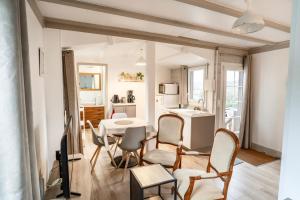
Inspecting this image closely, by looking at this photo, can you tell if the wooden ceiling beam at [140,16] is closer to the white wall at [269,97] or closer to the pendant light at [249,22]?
the pendant light at [249,22]

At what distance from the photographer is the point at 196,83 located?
5.89 meters

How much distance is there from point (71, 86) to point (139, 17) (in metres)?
1.54

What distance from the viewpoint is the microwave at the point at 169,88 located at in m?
6.42

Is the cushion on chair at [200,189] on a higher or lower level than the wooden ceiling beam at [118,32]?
lower

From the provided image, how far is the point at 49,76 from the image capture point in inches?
98.0

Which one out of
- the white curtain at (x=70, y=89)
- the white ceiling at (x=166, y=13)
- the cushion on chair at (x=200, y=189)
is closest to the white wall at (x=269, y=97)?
the white ceiling at (x=166, y=13)

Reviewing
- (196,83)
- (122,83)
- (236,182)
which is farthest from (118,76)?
(236,182)

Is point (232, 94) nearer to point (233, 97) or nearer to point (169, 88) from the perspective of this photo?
point (233, 97)

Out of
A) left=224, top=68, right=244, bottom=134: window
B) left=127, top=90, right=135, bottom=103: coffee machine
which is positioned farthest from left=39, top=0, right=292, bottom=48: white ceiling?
left=127, top=90, right=135, bottom=103: coffee machine

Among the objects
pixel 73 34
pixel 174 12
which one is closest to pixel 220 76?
pixel 174 12

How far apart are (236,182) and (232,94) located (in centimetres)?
221

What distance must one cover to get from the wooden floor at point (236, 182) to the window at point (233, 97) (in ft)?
4.06

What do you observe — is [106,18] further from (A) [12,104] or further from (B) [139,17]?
(A) [12,104]

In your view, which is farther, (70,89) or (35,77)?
(70,89)
